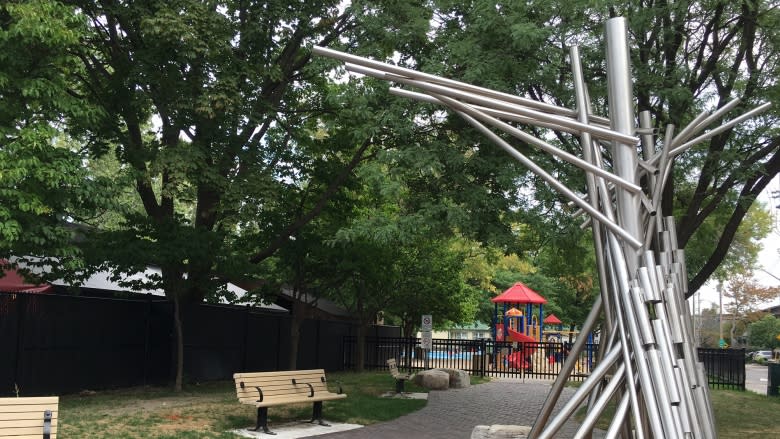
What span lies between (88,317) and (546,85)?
10582 mm

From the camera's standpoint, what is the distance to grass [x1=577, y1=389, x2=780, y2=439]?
42.0 feet

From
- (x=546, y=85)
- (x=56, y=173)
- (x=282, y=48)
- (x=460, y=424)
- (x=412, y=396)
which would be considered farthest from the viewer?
(x=282, y=48)

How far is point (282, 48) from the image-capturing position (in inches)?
725

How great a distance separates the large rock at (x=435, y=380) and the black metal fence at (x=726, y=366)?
9040 millimetres

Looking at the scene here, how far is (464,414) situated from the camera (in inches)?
572

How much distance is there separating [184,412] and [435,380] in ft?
26.9

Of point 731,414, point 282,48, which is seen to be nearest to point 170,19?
point 282,48

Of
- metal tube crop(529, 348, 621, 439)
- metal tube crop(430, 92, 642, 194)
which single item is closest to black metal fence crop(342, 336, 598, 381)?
metal tube crop(529, 348, 621, 439)

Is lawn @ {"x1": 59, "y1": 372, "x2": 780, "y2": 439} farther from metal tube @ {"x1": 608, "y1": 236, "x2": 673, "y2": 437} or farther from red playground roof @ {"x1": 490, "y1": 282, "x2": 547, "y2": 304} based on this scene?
red playground roof @ {"x1": 490, "y1": 282, "x2": 547, "y2": 304}

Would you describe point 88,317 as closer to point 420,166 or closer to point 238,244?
point 238,244

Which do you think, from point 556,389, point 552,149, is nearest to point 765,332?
point 556,389

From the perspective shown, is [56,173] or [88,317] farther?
[88,317]

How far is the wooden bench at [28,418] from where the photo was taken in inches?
294

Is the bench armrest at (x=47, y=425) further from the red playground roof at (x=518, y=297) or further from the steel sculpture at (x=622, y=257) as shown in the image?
the red playground roof at (x=518, y=297)
